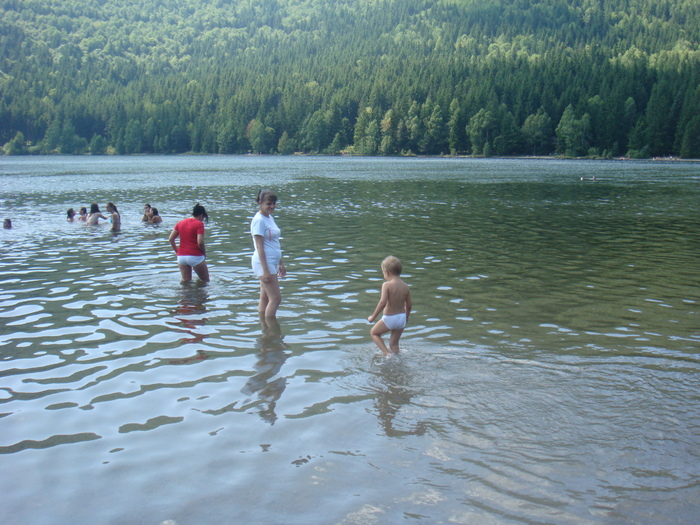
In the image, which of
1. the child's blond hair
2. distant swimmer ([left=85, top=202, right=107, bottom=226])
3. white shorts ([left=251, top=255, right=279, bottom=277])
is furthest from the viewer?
distant swimmer ([left=85, top=202, right=107, bottom=226])

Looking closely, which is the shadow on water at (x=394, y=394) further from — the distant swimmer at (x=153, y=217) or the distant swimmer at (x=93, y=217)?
the distant swimmer at (x=93, y=217)

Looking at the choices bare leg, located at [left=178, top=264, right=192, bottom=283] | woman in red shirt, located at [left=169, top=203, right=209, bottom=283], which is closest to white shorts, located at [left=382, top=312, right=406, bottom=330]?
woman in red shirt, located at [left=169, top=203, right=209, bottom=283]

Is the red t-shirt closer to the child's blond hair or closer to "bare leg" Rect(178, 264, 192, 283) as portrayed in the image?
"bare leg" Rect(178, 264, 192, 283)

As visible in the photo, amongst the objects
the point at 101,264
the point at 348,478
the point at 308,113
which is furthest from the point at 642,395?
the point at 308,113

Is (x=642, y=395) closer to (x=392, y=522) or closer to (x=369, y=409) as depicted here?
(x=369, y=409)

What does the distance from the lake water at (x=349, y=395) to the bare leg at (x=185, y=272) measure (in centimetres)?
34

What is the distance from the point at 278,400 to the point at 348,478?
2.20 meters

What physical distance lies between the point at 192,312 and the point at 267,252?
253 cm

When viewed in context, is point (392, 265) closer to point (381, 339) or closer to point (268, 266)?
point (381, 339)

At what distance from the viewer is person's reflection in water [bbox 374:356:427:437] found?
7152mm

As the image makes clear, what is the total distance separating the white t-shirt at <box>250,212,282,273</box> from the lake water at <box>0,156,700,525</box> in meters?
1.23

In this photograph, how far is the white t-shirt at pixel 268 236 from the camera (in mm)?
10898

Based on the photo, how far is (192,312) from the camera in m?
12.7

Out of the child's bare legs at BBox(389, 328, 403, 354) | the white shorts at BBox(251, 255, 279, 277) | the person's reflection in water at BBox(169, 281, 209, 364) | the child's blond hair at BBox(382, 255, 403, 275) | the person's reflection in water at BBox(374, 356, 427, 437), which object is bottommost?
the person's reflection in water at BBox(169, 281, 209, 364)
